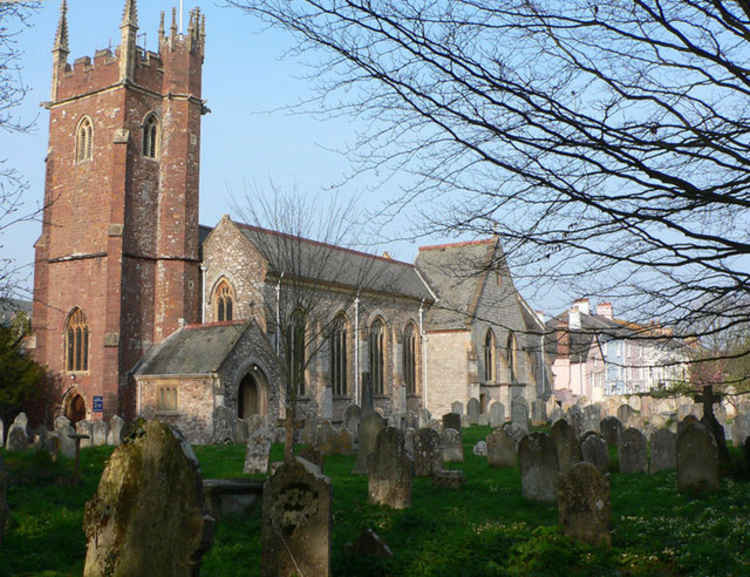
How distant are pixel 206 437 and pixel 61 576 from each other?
17936 millimetres

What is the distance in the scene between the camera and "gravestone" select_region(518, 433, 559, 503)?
10812mm

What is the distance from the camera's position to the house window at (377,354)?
34800mm

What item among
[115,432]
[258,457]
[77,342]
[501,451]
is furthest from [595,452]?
[77,342]

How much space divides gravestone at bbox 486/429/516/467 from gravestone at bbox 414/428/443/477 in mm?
1763

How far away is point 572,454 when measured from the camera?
12.9 m

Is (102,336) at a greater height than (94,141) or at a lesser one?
lesser

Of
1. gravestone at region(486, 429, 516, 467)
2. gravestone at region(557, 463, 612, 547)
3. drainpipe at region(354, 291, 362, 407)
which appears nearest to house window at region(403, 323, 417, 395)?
drainpipe at region(354, 291, 362, 407)

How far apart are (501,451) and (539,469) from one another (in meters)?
4.15

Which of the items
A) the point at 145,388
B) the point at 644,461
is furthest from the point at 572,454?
the point at 145,388

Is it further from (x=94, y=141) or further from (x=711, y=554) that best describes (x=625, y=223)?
(x=94, y=141)

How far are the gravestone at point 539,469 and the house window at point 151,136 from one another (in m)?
23.5

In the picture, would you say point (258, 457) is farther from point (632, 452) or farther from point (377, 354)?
point (377, 354)

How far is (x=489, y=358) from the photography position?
1526 inches

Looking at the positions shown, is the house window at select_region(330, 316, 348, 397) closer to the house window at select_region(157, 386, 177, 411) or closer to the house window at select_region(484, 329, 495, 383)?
the house window at select_region(157, 386, 177, 411)
